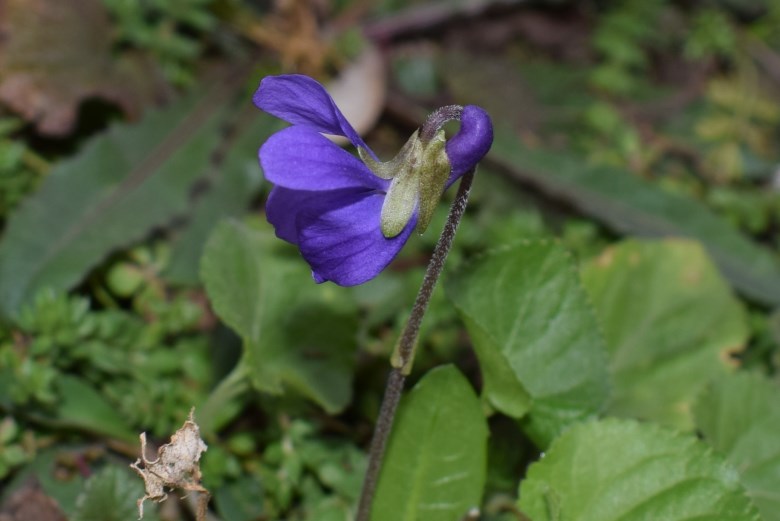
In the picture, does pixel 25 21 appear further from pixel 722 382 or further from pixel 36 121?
pixel 722 382

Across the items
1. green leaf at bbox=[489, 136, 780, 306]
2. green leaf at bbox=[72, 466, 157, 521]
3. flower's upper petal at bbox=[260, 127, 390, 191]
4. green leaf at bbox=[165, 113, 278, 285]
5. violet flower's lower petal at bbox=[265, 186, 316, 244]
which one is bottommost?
green leaf at bbox=[489, 136, 780, 306]

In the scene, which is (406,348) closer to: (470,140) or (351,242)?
(351,242)

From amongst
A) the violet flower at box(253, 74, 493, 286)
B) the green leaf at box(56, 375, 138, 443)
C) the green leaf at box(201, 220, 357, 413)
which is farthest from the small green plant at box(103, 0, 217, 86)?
the violet flower at box(253, 74, 493, 286)

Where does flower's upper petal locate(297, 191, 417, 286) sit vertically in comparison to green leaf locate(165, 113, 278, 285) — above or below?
above

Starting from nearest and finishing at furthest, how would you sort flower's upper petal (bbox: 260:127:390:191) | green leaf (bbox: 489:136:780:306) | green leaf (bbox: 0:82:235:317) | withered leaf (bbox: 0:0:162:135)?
1. flower's upper petal (bbox: 260:127:390:191)
2. green leaf (bbox: 0:82:235:317)
3. withered leaf (bbox: 0:0:162:135)
4. green leaf (bbox: 489:136:780:306)

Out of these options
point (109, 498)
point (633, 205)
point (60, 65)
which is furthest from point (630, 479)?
point (60, 65)

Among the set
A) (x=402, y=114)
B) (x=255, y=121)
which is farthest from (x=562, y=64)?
(x=255, y=121)

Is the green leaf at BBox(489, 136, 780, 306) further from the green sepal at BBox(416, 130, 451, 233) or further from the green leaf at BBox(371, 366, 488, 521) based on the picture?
the green sepal at BBox(416, 130, 451, 233)
